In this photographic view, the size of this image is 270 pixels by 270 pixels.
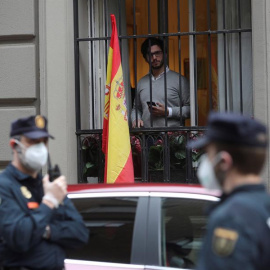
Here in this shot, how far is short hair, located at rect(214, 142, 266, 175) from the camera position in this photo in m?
2.59

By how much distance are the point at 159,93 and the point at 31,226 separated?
557 centimetres

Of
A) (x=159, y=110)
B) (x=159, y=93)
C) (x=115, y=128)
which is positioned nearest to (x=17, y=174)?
(x=115, y=128)

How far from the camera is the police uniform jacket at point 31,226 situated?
3594 millimetres

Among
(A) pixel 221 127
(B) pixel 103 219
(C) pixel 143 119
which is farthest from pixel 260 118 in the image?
(A) pixel 221 127

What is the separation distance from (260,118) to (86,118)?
7.53ft

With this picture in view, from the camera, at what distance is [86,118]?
30.5 ft

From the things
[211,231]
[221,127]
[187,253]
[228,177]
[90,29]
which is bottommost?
[187,253]

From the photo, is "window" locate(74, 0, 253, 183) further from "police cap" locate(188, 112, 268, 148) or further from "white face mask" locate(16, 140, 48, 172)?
"police cap" locate(188, 112, 268, 148)

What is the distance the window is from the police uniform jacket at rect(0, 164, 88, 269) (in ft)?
16.2

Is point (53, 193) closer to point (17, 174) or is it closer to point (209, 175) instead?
point (17, 174)

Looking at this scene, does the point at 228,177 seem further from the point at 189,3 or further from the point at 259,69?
the point at 189,3

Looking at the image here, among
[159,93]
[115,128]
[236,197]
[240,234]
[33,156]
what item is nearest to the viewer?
[240,234]

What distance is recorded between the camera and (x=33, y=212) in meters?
3.67

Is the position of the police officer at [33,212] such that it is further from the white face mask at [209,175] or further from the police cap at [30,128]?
the white face mask at [209,175]
